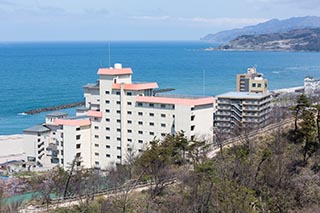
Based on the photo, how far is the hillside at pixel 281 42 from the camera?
153 meters

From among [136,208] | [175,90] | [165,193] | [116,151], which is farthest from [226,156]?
[175,90]

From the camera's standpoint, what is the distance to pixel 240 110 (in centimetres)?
2994

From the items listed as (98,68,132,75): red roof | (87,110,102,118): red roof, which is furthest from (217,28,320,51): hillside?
(87,110,102,118): red roof

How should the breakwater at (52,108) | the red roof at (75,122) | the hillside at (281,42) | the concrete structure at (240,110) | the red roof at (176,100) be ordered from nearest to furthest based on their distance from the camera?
the red roof at (176,100), the red roof at (75,122), the concrete structure at (240,110), the breakwater at (52,108), the hillside at (281,42)

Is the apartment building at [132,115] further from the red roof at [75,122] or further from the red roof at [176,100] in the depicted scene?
the red roof at [75,122]

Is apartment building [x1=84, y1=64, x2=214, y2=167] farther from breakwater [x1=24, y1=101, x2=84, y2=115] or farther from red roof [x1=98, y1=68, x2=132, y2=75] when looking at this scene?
breakwater [x1=24, y1=101, x2=84, y2=115]

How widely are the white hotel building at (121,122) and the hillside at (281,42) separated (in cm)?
13117

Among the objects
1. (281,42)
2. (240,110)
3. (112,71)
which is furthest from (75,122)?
(281,42)

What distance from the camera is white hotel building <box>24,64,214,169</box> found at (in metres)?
25.1

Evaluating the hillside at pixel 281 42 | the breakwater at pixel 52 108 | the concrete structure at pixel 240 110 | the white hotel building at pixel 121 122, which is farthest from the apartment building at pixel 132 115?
the hillside at pixel 281 42

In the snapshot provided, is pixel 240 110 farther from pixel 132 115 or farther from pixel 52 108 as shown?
pixel 52 108

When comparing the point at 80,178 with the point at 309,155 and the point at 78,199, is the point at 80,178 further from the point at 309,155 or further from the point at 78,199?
the point at 309,155

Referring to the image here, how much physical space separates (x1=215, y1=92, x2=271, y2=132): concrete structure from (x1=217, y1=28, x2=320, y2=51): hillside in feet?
411

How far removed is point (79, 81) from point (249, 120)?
146 ft
